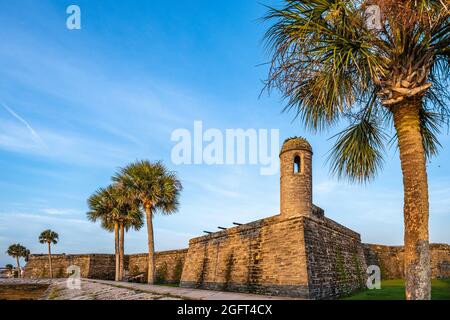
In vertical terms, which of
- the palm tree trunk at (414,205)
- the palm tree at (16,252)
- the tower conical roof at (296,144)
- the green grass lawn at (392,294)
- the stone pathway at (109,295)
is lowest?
the palm tree at (16,252)

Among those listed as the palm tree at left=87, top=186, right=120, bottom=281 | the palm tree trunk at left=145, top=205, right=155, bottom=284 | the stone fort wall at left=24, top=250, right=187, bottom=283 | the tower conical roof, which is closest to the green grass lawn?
the tower conical roof

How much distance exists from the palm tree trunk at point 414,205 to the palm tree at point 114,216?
21564 mm

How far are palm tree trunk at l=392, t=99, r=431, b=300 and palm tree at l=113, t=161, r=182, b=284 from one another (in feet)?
55.1

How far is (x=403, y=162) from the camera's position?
615cm

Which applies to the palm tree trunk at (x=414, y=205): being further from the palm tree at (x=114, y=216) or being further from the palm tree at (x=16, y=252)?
the palm tree at (x=16, y=252)

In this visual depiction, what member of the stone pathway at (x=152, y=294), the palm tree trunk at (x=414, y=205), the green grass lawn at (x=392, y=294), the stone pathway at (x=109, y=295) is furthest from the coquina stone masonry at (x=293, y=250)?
the stone pathway at (x=109, y=295)

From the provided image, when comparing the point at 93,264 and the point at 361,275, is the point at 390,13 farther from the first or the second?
the point at 93,264

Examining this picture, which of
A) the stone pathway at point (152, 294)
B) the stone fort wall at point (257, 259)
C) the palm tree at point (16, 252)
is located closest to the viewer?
the stone pathway at point (152, 294)

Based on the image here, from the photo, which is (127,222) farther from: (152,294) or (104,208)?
(152,294)

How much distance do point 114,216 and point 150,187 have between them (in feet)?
19.0

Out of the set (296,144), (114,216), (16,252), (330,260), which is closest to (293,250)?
(330,260)

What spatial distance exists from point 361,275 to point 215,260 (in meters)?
8.29

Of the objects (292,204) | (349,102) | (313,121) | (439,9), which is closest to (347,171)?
(313,121)

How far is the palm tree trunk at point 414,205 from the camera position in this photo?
221 inches
